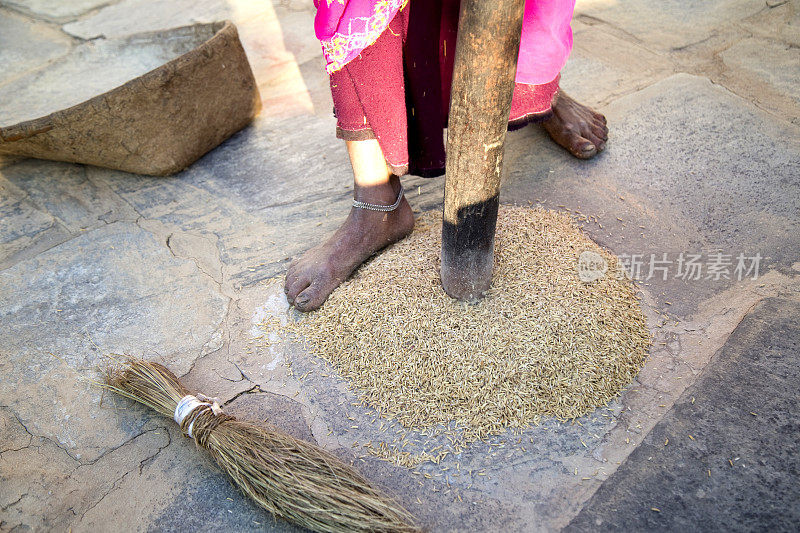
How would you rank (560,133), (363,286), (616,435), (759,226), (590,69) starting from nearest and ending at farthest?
(616,435) < (363,286) < (759,226) < (560,133) < (590,69)

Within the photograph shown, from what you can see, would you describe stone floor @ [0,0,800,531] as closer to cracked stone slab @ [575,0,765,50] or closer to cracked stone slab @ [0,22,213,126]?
cracked stone slab @ [575,0,765,50]

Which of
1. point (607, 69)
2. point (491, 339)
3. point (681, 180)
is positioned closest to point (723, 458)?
point (491, 339)

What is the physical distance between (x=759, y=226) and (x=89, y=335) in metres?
2.38

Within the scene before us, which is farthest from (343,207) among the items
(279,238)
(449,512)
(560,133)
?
(449,512)

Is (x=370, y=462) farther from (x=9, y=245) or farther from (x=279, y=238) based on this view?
(x=9, y=245)

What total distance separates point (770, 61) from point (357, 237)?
90.6 inches

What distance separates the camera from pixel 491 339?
1.64m

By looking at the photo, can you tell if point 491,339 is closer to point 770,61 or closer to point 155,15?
point 770,61

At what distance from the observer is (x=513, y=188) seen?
2309mm

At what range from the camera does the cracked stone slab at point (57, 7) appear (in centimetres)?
397

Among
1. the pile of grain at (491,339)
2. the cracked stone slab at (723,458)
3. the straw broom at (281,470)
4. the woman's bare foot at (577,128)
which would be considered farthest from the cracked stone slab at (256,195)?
the cracked stone slab at (723,458)

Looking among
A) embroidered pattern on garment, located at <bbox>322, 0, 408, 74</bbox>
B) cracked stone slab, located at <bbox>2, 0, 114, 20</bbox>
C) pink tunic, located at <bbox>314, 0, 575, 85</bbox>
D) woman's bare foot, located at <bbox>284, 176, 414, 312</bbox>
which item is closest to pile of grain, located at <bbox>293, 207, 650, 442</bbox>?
woman's bare foot, located at <bbox>284, 176, 414, 312</bbox>

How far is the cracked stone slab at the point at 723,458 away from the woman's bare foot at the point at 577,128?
1024mm

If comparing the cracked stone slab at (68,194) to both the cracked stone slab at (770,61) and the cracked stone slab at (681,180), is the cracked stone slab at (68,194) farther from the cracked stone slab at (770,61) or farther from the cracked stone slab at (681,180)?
the cracked stone slab at (770,61)
